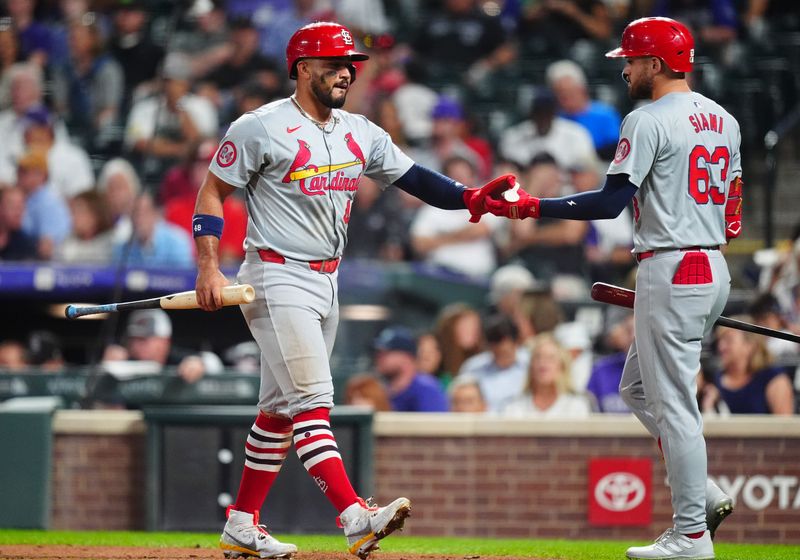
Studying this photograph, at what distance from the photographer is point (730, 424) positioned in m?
7.10

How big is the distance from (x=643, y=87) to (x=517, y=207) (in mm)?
687

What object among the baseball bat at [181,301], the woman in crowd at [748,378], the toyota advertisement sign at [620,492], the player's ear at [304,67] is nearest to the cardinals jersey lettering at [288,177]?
the player's ear at [304,67]

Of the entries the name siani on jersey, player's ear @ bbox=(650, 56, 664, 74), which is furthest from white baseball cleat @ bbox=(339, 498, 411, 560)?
player's ear @ bbox=(650, 56, 664, 74)

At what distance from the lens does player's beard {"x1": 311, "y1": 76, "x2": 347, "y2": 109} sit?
512 cm

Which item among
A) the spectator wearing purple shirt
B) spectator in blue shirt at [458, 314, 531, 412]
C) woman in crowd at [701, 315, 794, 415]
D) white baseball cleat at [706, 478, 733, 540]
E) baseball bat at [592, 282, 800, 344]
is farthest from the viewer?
spectator in blue shirt at [458, 314, 531, 412]

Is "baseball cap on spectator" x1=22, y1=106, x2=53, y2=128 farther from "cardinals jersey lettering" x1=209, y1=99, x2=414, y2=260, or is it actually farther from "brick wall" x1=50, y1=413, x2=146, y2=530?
"cardinals jersey lettering" x1=209, y1=99, x2=414, y2=260

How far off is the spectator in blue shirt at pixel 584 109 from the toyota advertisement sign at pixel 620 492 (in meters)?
4.45

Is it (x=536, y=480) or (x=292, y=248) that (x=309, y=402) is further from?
(x=536, y=480)

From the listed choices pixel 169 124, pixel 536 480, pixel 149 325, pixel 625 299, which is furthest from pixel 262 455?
pixel 169 124

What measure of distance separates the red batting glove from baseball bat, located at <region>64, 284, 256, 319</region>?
3.51 ft

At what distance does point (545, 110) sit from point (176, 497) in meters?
5.30

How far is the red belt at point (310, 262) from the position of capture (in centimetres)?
506

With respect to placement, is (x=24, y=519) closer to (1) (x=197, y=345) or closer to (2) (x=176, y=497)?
(2) (x=176, y=497)

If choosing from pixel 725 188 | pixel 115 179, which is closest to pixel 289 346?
pixel 725 188
